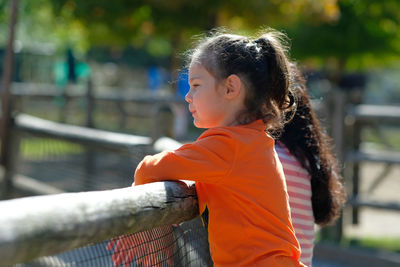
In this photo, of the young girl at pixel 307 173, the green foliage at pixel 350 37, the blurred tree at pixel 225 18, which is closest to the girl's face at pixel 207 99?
the young girl at pixel 307 173

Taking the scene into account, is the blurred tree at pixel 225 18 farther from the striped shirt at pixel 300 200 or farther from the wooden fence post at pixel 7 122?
the striped shirt at pixel 300 200

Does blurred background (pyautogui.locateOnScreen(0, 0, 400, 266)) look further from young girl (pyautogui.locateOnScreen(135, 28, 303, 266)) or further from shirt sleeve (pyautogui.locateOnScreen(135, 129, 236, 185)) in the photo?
shirt sleeve (pyautogui.locateOnScreen(135, 129, 236, 185))

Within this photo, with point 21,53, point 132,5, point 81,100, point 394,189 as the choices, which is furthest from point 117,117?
point 21,53

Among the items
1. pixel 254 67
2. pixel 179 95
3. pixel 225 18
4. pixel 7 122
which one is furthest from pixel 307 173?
pixel 225 18

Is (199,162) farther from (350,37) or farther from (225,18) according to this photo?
(350,37)

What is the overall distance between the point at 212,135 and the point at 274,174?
217mm

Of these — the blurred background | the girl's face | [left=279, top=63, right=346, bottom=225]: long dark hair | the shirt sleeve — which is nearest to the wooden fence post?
the blurred background

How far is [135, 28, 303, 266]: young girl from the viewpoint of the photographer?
1650mm

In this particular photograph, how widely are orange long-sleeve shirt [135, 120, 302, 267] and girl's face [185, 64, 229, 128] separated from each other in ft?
0.35

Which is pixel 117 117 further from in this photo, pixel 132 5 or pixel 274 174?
pixel 274 174

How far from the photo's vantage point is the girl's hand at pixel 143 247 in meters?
1.54

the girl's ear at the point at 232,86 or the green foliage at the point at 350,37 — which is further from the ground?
the girl's ear at the point at 232,86

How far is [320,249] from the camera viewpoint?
5.86 m

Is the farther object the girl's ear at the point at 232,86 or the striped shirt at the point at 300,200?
the striped shirt at the point at 300,200
